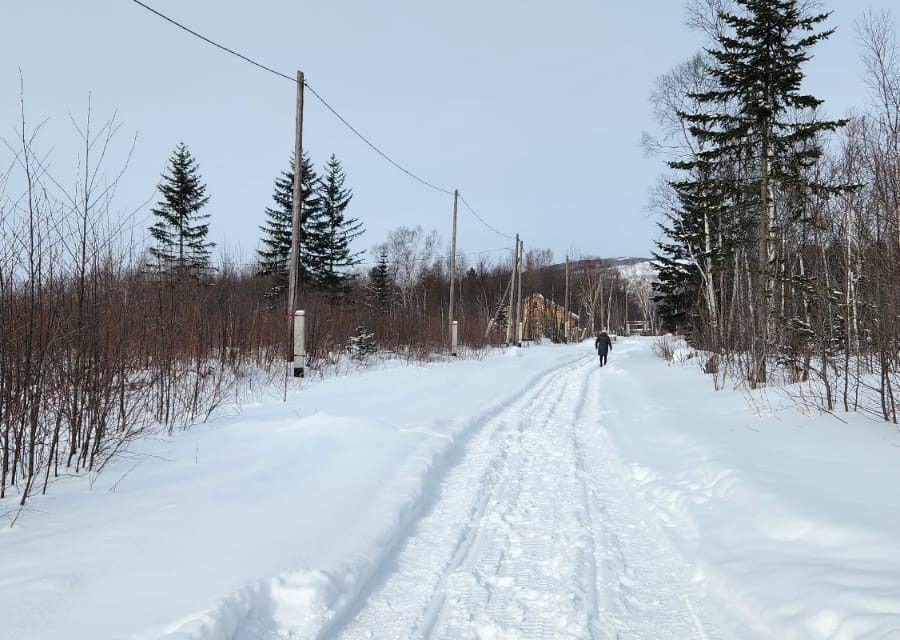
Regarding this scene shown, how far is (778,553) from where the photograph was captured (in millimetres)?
3078

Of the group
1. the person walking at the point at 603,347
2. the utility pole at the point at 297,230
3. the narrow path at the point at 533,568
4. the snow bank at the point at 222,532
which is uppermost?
the utility pole at the point at 297,230

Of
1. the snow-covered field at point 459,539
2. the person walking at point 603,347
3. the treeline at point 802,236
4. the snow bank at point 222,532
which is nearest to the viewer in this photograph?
the snow bank at point 222,532

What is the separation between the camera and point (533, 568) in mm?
3051

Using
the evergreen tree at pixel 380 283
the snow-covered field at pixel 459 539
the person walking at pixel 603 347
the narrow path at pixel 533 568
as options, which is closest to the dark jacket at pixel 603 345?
the person walking at pixel 603 347

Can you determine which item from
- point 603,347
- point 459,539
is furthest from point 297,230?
point 603,347

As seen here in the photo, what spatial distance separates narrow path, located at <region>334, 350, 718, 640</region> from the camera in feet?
8.14

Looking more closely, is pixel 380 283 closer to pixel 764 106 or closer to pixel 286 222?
pixel 286 222

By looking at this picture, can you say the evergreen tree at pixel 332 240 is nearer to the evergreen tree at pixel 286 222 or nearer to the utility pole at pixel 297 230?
the evergreen tree at pixel 286 222

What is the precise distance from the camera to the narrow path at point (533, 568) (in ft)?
8.14

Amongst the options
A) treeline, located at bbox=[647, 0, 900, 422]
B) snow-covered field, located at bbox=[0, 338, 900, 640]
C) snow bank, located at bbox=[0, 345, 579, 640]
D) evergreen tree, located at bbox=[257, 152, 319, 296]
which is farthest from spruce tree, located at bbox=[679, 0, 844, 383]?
evergreen tree, located at bbox=[257, 152, 319, 296]

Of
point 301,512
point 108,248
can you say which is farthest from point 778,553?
point 108,248

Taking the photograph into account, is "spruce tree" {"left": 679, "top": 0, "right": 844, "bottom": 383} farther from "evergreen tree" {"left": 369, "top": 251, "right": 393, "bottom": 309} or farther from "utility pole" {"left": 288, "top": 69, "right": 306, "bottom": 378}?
"evergreen tree" {"left": 369, "top": 251, "right": 393, "bottom": 309}

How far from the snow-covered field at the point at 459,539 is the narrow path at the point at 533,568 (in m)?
0.02

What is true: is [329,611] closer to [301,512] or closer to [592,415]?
[301,512]
